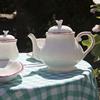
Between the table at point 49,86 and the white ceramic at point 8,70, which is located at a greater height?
the white ceramic at point 8,70

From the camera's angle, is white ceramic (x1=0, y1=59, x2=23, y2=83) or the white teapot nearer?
white ceramic (x1=0, y1=59, x2=23, y2=83)

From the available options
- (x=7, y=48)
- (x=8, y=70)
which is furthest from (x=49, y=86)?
(x=7, y=48)

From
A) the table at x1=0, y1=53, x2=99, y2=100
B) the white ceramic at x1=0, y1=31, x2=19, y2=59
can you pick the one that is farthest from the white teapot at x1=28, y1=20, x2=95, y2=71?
the white ceramic at x1=0, y1=31, x2=19, y2=59

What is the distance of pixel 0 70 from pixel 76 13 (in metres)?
5.64

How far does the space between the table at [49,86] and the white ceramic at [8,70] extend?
2cm

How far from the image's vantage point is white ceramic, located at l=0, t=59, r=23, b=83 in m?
1.61

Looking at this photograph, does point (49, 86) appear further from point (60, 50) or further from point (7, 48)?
point (7, 48)

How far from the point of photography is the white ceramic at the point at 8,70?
1608mm

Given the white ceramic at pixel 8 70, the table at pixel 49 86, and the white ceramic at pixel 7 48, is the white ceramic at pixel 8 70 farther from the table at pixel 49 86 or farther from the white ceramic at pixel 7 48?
the white ceramic at pixel 7 48

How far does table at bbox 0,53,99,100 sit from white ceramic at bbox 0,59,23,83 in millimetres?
23

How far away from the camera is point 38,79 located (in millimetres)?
1703

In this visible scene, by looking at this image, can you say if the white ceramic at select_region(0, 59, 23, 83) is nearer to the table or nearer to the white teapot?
the table

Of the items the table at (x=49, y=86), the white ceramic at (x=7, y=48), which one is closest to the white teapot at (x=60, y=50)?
the table at (x=49, y=86)

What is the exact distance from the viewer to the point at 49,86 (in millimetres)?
1574
